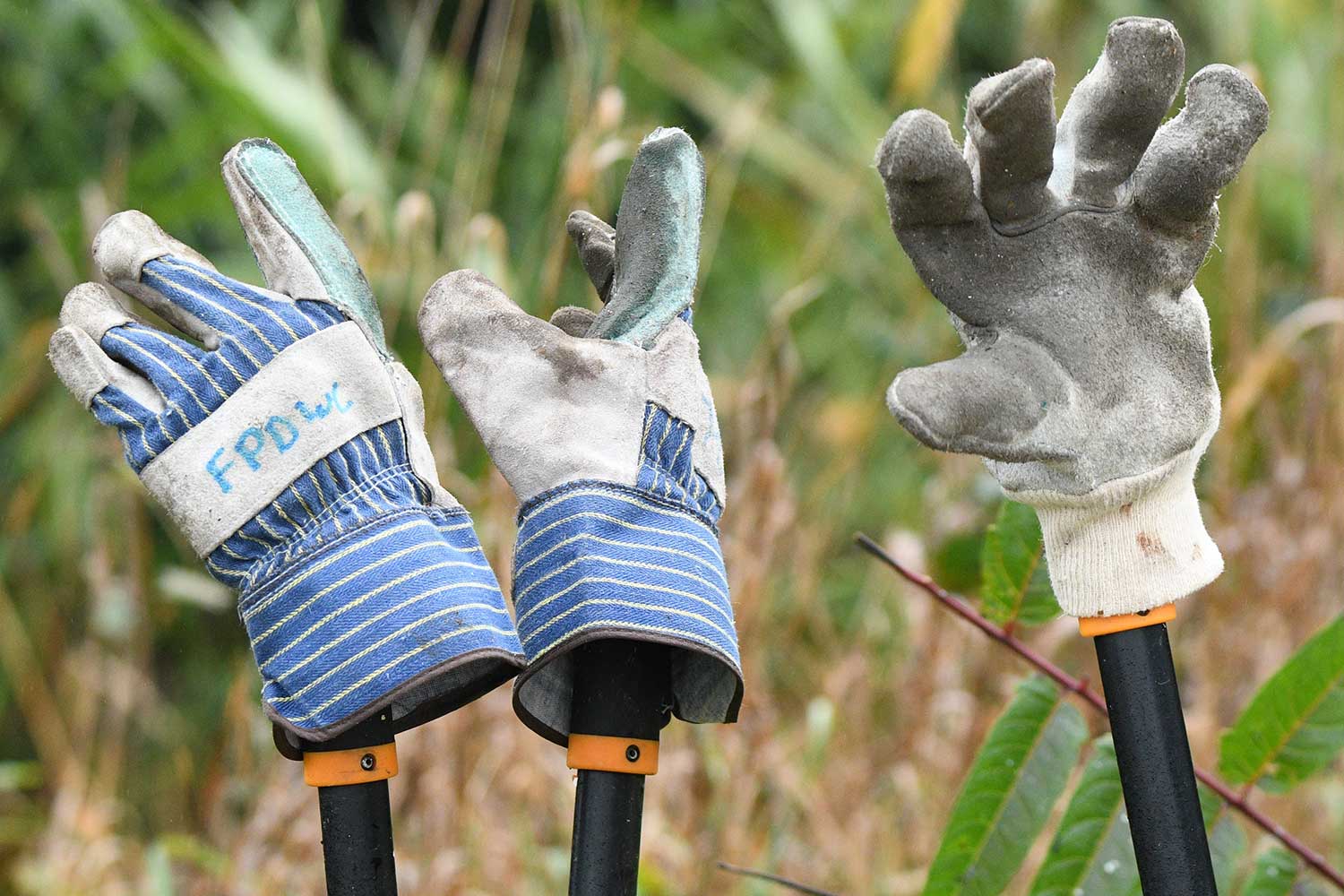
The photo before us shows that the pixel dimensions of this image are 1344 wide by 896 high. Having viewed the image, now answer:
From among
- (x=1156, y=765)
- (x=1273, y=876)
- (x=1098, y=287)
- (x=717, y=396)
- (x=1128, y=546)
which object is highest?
(x=717, y=396)

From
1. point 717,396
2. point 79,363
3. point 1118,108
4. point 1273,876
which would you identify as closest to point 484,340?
point 79,363

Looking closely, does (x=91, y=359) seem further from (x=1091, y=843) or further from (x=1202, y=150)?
(x=1091, y=843)

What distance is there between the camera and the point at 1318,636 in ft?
2.72

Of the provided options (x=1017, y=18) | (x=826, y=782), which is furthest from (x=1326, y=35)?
(x=826, y=782)

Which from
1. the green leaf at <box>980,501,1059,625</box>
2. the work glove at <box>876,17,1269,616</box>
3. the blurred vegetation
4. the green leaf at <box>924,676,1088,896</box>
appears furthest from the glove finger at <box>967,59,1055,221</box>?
the blurred vegetation

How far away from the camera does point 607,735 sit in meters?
0.67

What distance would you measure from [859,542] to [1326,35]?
2.07 meters

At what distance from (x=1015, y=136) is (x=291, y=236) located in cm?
34

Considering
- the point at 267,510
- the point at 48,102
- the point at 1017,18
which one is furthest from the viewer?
the point at 1017,18

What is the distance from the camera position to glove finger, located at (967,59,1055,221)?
2.00 feet

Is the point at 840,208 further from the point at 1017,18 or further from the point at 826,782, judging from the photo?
the point at 1017,18

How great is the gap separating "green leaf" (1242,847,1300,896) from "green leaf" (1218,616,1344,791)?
0.05m

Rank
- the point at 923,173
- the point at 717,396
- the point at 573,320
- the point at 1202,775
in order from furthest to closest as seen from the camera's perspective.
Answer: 1. the point at 717,396
2. the point at 1202,775
3. the point at 573,320
4. the point at 923,173

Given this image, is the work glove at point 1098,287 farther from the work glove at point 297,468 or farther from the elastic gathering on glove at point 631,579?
the work glove at point 297,468
